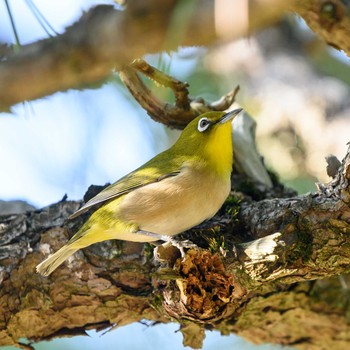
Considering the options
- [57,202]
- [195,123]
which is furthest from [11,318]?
[195,123]

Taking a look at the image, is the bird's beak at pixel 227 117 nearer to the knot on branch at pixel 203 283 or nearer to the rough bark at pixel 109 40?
the knot on branch at pixel 203 283

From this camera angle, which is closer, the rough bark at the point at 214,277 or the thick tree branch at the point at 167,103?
the rough bark at the point at 214,277

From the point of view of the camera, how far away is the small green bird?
11.3ft

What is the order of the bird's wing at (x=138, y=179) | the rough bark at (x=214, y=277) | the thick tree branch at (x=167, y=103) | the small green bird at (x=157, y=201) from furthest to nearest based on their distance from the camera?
the bird's wing at (x=138, y=179), the small green bird at (x=157, y=201), the thick tree branch at (x=167, y=103), the rough bark at (x=214, y=277)

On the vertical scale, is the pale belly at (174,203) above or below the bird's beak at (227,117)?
below

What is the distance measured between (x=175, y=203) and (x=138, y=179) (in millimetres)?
375

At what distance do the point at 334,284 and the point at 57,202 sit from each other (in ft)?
5.69

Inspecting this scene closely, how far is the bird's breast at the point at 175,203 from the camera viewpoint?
3.46 meters

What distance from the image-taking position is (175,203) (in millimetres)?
3471

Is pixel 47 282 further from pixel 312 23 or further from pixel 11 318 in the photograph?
pixel 312 23

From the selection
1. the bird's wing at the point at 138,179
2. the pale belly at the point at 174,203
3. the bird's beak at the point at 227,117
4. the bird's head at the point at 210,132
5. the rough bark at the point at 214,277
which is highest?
the bird's beak at the point at 227,117

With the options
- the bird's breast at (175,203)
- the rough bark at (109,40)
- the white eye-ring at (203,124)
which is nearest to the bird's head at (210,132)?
the white eye-ring at (203,124)

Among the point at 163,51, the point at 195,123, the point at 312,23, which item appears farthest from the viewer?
the point at 195,123

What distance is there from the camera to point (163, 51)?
1.51 m
